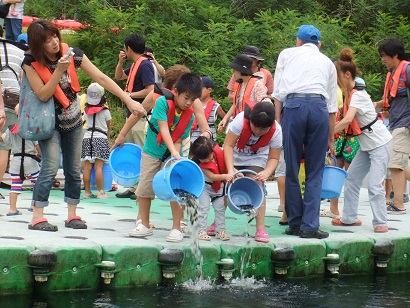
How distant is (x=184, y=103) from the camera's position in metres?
7.48

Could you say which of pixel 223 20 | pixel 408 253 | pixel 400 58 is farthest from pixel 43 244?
pixel 223 20

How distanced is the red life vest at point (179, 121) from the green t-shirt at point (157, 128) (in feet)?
0.10

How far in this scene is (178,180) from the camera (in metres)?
7.73

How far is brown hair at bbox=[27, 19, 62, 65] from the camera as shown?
7258mm

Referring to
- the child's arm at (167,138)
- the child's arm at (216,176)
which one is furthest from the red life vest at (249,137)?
the child's arm at (167,138)

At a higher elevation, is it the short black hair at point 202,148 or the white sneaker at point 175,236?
the short black hair at point 202,148

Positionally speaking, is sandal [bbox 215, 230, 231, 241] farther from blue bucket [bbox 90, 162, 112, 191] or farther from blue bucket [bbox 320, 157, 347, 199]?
blue bucket [bbox 90, 162, 112, 191]

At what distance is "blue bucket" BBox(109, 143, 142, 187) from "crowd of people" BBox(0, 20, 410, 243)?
0.33 m

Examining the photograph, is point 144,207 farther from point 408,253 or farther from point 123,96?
point 408,253

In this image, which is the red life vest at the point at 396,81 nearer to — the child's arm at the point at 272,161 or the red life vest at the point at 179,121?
the child's arm at the point at 272,161

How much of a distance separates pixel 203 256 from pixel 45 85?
190 cm

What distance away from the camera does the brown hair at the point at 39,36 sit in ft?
23.8

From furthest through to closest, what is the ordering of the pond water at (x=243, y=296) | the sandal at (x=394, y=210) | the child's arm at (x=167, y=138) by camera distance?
the sandal at (x=394, y=210)
the child's arm at (x=167, y=138)
the pond water at (x=243, y=296)

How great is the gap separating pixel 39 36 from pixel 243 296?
265 cm
